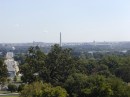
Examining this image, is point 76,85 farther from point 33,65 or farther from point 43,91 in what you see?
point 33,65

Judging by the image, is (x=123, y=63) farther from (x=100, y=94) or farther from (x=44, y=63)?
(x=100, y=94)

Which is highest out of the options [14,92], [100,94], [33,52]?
[33,52]

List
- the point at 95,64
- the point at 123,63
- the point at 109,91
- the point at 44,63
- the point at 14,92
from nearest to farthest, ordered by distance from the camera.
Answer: the point at 109,91, the point at 44,63, the point at 14,92, the point at 123,63, the point at 95,64

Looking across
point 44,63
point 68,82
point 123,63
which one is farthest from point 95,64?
point 68,82

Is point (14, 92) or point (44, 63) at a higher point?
point (44, 63)

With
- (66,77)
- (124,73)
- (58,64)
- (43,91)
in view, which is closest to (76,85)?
(43,91)

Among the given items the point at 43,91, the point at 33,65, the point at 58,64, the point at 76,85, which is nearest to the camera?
the point at 43,91

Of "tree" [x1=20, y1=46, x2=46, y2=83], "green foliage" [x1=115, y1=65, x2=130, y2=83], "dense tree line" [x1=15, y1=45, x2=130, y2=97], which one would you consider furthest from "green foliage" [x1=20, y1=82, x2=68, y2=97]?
"green foliage" [x1=115, y1=65, x2=130, y2=83]

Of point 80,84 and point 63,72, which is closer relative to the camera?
point 80,84
